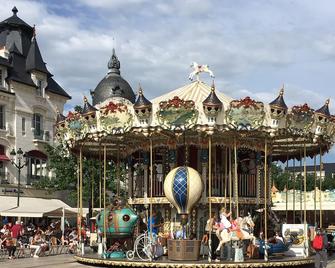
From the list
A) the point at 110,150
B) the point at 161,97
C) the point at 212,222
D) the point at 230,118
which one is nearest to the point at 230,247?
the point at 212,222

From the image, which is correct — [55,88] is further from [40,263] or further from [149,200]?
[40,263]

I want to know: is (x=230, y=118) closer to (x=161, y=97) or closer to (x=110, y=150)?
(x=161, y=97)

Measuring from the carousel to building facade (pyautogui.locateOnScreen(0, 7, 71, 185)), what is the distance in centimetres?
2418

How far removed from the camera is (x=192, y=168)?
2203cm

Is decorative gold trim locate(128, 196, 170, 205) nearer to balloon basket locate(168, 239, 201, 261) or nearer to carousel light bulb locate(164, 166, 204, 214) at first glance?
carousel light bulb locate(164, 166, 204, 214)

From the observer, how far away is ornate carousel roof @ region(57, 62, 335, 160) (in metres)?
20.0

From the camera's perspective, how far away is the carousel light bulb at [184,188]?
802 inches

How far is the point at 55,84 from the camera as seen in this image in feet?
183

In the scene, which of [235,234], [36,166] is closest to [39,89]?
[36,166]

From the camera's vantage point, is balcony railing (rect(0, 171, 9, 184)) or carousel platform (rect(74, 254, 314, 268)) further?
balcony railing (rect(0, 171, 9, 184))

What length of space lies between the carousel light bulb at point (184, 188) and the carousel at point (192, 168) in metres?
0.03

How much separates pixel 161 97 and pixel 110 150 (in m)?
5.50

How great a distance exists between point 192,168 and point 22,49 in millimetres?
34915

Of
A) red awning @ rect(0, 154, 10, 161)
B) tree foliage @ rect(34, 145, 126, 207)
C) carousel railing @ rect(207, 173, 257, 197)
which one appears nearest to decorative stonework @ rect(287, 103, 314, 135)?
carousel railing @ rect(207, 173, 257, 197)
